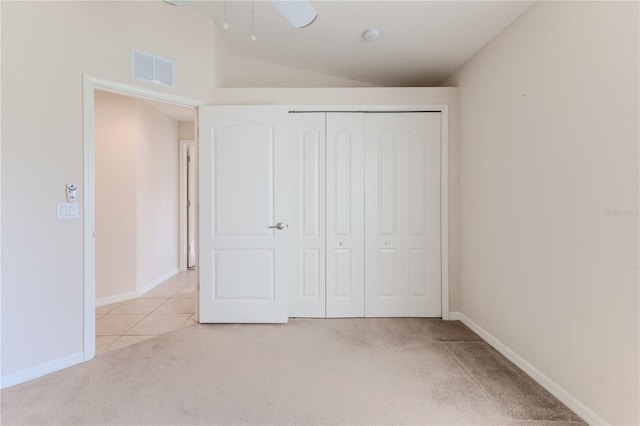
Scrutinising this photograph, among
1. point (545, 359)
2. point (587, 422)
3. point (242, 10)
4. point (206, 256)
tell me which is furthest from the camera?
point (206, 256)

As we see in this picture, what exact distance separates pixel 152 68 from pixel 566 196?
3091mm

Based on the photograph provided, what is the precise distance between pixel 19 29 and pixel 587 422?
158 inches

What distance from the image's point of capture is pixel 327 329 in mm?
2676

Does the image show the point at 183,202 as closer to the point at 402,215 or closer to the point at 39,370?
the point at 39,370

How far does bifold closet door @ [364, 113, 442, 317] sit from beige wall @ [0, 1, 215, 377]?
2.30 meters

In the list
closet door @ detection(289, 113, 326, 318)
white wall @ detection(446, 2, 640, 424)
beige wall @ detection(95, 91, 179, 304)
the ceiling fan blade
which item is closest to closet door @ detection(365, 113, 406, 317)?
closet door @ detection(289, 113, 326, 318)

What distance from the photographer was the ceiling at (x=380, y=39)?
2143mm

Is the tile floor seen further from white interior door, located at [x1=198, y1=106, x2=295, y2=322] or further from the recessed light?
the recessed light

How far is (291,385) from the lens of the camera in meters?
1.84

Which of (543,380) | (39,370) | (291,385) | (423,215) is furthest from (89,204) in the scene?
(543,380)

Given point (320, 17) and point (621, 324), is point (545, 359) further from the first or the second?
point (320, 17)

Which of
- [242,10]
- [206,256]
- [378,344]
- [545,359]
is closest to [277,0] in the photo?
[242,10]

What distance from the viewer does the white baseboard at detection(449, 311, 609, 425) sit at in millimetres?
1550

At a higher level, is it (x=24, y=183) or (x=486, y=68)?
(x=486, y=68)
